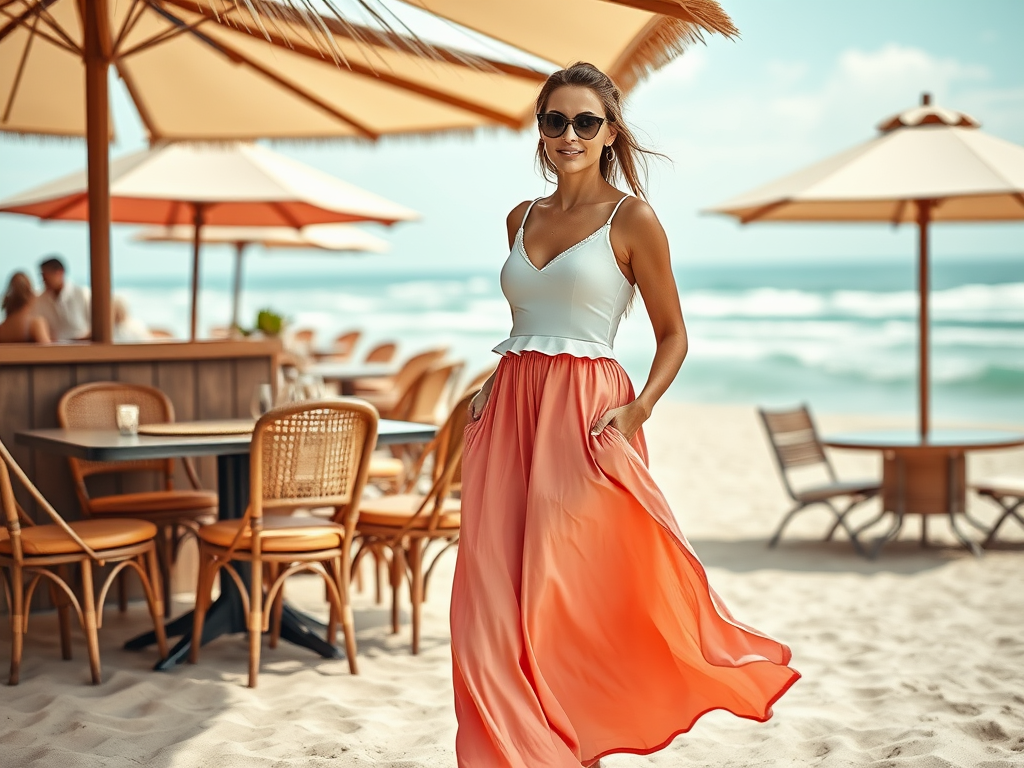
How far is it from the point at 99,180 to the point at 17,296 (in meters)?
2.18

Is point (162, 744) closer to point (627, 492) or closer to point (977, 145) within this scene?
point (627, 492)

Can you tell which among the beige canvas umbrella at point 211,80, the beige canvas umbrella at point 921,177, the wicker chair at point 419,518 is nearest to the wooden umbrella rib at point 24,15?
the beige canvas umbrella at point 211,80

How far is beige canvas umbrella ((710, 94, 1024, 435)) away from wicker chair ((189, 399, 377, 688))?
3.58 meters

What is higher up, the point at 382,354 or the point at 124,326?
the point at 124,326

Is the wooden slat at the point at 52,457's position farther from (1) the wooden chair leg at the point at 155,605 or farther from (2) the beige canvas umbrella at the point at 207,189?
(2) the beige canvas umbrella at the point at 207,189

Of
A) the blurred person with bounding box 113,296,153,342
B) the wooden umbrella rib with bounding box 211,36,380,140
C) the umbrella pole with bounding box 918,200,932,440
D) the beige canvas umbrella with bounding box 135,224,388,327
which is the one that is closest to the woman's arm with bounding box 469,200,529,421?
the wooden umbrella rib with bounding box 211,36,380,140

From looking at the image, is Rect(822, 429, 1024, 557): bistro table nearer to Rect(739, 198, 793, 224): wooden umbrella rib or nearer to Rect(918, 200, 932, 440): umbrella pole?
Rect(918, 200, 932, 440): umbrella pole

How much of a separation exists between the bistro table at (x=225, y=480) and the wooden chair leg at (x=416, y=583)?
0.29 m

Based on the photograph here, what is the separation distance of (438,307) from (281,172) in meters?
35.3

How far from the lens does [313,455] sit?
13.3 feet

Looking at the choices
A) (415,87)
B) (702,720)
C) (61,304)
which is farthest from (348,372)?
(702,720)

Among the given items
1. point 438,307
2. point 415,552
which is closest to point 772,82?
point 438,307

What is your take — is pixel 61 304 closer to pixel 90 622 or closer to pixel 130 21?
pixel 130 21

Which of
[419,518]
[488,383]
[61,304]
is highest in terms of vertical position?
[61,304]
